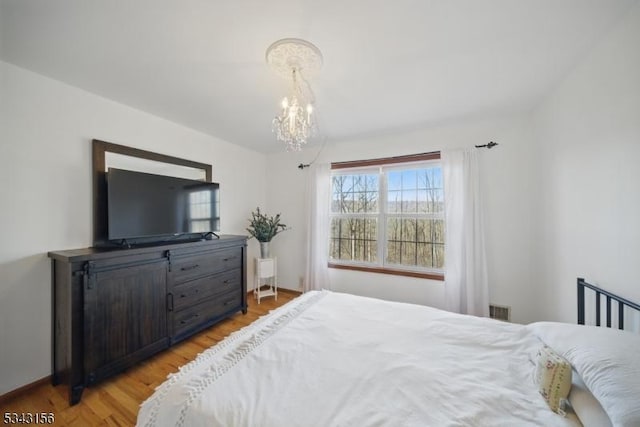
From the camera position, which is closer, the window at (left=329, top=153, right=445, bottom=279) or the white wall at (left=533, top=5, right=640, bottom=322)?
the white wall at (left=533, top=5, right=640, bottom=322)

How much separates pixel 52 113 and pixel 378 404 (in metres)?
2.94

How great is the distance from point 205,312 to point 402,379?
219 centimetres

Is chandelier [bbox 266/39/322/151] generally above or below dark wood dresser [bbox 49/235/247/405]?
above

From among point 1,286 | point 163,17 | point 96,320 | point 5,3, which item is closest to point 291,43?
point 163,17

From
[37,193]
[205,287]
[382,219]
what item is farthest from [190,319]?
[382,219]

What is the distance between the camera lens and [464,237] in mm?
2562

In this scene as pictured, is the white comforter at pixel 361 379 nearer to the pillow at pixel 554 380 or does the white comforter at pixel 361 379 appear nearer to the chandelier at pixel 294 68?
the pillow at pixel 554 380

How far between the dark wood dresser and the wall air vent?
313 centimetres

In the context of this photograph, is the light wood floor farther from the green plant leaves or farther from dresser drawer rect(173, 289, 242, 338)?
the green plant leaves

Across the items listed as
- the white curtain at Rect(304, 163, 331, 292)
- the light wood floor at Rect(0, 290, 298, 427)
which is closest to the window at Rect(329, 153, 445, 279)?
the white curtain at Rect(304, 163, 331, 292)

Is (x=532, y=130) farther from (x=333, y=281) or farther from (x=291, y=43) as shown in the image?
(x=333, y=281)

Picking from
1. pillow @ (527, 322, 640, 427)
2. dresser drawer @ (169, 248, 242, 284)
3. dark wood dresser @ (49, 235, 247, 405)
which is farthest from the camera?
dresser drawer @ (169, 248, 242, 284)

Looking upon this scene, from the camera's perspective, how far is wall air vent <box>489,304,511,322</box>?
8.15 feet

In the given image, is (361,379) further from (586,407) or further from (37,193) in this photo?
(37,193)
